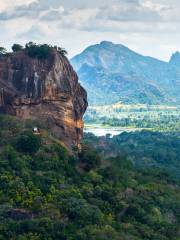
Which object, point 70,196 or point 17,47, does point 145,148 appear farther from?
point 70,196

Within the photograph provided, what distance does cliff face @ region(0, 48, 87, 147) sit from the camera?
1998 inches

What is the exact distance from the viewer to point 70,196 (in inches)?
1563

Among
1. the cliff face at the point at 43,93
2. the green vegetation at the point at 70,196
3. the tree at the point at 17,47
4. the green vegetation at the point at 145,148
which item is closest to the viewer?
the green vegetation at the point at 70,196

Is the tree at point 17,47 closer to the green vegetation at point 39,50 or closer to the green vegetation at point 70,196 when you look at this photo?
the green vegetation at point 39,50

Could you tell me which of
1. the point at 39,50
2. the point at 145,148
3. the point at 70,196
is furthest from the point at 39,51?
the point at 145,148

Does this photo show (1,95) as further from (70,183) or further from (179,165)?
(179,165)

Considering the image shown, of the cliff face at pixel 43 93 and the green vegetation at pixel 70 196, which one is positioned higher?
the cliff face at pixel 43 93

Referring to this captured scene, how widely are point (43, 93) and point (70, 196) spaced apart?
13.6 meters

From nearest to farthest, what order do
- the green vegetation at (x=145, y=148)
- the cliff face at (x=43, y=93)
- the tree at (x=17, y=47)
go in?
the cliff face at (x=43, y=93)
the tree at (x=17, y=47)
the green vegetation at (x=145, y=148)

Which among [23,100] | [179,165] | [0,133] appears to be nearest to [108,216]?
[0,133]

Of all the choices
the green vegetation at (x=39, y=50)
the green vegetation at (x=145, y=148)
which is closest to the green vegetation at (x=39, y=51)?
the green vegetation at (x=39, y=50)

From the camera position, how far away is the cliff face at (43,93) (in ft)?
167

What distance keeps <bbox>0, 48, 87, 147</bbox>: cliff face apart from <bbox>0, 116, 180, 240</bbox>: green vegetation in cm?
237

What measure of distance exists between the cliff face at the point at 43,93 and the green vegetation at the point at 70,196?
2369 mm
